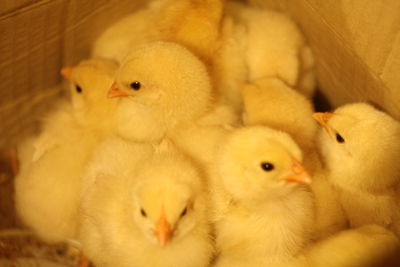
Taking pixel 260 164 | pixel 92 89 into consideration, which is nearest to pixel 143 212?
pixel 260 164

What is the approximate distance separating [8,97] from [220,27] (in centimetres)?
93

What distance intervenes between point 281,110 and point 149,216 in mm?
621

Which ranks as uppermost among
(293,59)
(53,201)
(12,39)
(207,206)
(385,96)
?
(385,96)

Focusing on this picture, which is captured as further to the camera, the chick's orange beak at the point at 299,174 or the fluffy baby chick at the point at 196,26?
the fluffy baby chick at the point at 196,26

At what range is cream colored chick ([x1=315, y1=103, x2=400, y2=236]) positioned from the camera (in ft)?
4.68

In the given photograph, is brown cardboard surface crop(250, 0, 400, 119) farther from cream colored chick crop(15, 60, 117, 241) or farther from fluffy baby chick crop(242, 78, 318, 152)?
cream colored chick crop(15, 60, 117, 241)

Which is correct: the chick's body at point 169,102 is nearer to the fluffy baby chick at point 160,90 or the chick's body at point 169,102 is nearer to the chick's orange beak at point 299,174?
the fluffy baby chick at point 160,90

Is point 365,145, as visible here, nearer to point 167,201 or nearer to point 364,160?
point 364,160

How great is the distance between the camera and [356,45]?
147 cm

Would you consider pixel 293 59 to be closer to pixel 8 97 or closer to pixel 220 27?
pixel 220 27

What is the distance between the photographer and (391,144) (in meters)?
1.42

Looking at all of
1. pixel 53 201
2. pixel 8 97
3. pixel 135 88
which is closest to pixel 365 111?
pixel 135 88

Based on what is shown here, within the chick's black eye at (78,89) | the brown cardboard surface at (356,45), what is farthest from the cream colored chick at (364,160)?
the chick's black eye at (78,89)

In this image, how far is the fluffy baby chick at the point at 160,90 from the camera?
1.47m
